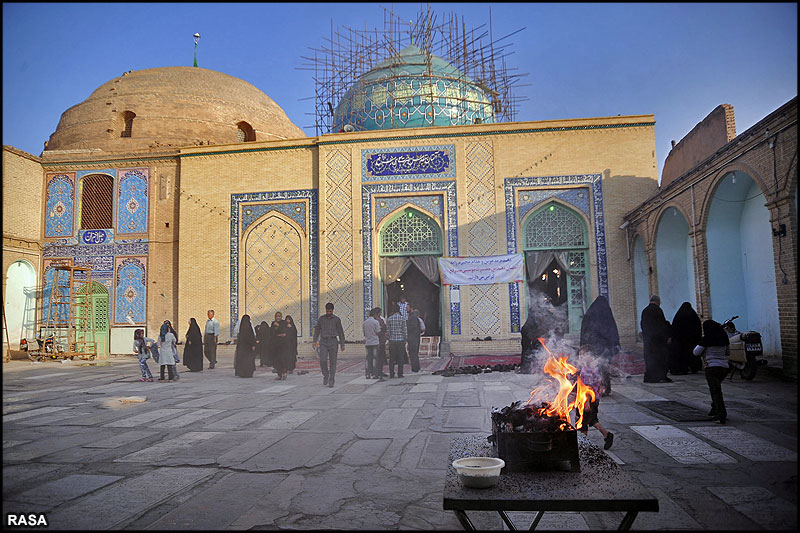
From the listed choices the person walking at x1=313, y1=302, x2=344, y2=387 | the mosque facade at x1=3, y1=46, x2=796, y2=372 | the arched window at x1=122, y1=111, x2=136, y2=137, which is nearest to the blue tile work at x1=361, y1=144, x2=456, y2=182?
the mosque facade at x1=3, y1=46, x2=796, y2=372

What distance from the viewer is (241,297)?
49.7 ft

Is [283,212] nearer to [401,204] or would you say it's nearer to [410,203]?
[401,204]

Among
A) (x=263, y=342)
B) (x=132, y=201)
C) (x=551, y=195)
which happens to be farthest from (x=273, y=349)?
(x=132, y=201)

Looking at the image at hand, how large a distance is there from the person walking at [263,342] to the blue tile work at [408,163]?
17.4ft

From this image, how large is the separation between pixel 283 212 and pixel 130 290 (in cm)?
491

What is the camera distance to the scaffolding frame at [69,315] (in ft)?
49.8

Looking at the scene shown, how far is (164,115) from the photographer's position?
61.4 ft

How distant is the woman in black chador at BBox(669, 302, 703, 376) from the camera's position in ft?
27.4

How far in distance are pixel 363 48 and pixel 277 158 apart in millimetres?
5203

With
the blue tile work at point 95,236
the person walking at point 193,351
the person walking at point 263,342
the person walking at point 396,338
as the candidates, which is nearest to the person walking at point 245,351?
the person walking at point 263,342

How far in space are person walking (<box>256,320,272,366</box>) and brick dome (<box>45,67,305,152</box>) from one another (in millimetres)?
9341

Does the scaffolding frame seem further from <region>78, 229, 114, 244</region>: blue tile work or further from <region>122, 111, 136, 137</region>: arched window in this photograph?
<region>122, 111, 136, 137</region>: arched window

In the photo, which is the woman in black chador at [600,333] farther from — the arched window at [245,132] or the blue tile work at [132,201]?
the arched window at [245,132]

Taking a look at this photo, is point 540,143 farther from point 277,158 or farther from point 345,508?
point 345,508
